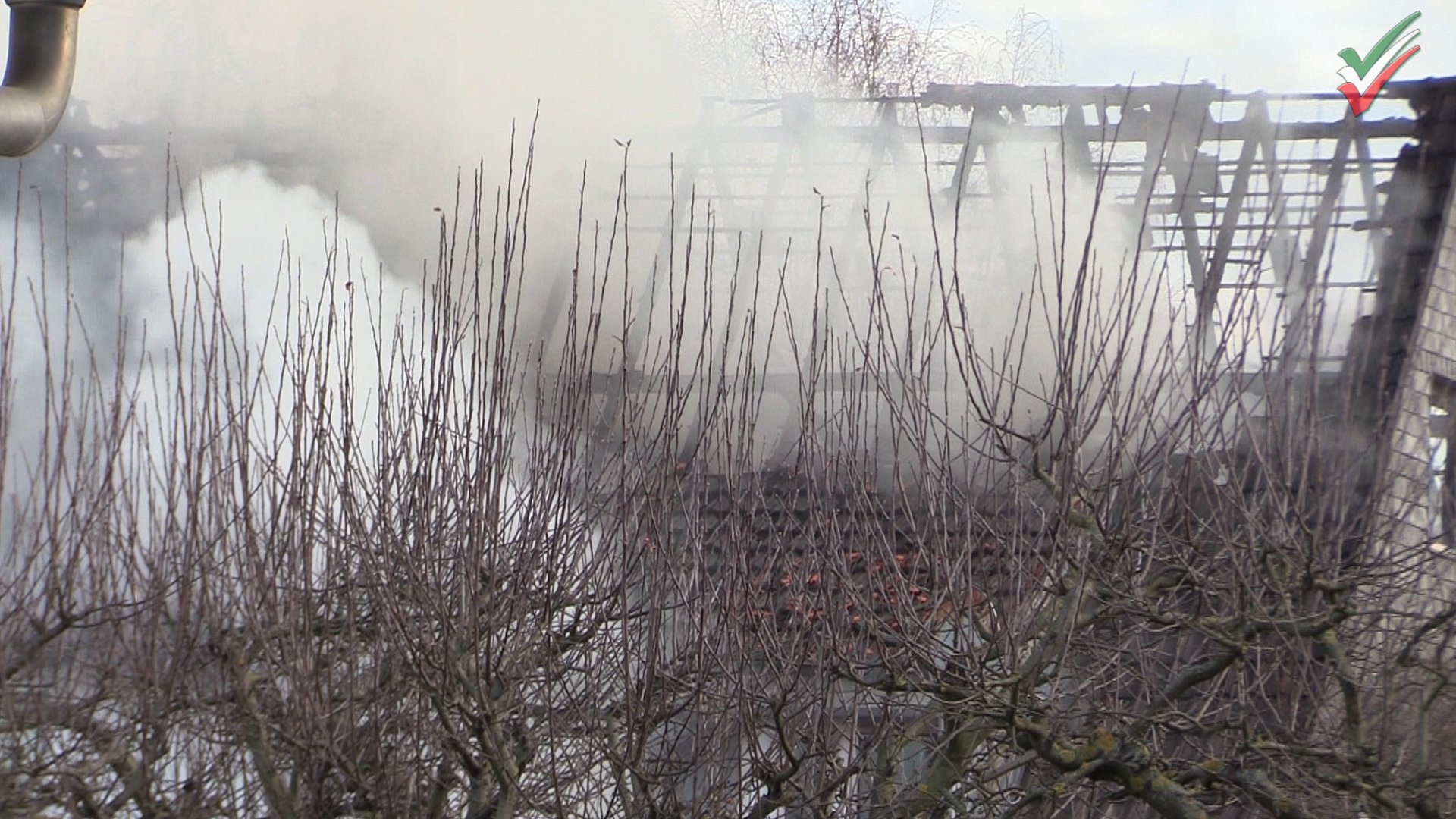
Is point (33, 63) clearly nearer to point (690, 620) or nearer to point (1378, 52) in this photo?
point (690, 620)

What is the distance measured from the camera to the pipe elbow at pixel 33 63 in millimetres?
3332

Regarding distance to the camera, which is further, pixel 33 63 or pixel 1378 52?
pixel 1378 52

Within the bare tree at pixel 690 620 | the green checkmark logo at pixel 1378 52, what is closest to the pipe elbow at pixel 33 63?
the bare tree at pixel 690 620

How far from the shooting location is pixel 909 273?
1136cm

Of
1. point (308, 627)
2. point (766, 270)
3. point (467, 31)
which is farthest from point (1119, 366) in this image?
point (467, 31)

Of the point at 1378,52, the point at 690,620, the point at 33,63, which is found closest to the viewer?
the point at 33,63

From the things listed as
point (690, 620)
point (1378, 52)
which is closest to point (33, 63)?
point (690, 620)

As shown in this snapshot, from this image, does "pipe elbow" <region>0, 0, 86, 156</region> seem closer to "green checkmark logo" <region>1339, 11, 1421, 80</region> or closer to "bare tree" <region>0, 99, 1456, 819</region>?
"bare tree" <region>0, 99, 1456, 819</region>

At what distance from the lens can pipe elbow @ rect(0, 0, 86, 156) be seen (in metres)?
3.33

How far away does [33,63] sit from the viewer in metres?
3.36

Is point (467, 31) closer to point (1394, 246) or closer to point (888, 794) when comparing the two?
point (1394, 246)

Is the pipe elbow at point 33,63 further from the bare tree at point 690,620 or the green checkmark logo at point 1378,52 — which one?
the green checkmark logo at point 1378,52

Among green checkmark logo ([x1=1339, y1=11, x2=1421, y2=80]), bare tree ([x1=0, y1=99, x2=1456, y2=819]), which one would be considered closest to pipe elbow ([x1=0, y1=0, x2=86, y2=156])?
bare tree ([x1=0, y1=99, x2=1456, y2=819])

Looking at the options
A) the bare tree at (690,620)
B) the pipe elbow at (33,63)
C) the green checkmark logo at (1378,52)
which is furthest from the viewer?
the green checkmark logo at (1378,52)
